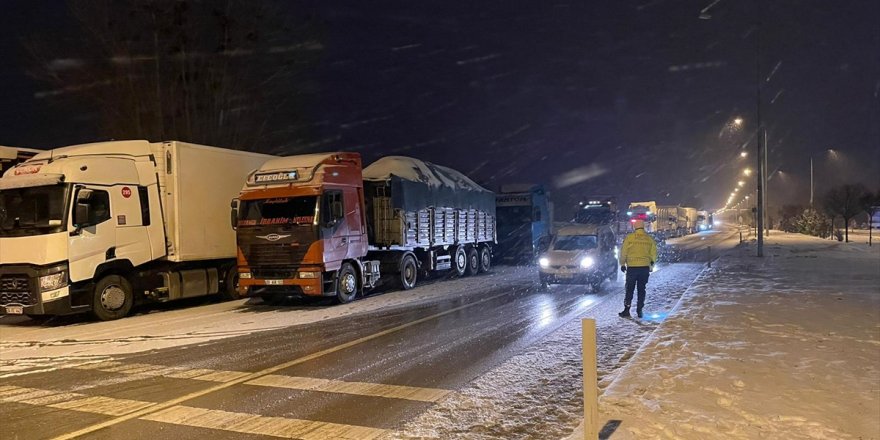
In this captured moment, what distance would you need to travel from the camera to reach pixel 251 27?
25.3m

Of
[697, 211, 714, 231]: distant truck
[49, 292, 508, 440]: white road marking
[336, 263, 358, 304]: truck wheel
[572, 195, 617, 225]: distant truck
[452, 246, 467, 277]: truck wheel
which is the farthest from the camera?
[697, 211, 714, 231]: distant truck

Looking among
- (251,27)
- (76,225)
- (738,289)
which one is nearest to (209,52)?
(251,27)

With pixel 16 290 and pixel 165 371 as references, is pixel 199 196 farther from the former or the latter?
pixel 165 371

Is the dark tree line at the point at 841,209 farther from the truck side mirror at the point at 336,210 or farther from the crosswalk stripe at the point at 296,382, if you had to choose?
the crosswalk stripe at the point at 296,382

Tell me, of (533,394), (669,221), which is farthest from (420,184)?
(669,221)

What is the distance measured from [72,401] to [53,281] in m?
6.16

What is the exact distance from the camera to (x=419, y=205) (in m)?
18.2

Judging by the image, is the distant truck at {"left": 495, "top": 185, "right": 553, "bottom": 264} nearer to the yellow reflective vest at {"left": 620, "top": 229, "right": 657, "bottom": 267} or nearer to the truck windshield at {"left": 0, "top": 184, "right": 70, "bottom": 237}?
the yellow reflective vest at {"left": 620, "top": 229, "right": 657, "bottom": 267}

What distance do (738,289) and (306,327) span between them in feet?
33.3

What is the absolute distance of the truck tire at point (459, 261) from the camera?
20.8 metres

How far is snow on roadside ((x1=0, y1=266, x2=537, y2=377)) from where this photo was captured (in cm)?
905

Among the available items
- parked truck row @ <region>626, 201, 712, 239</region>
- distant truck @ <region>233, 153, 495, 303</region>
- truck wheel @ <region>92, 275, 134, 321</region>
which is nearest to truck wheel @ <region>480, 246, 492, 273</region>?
distant truck @ <region>233, 153, 495, 303</region>

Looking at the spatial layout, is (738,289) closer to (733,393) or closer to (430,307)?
(430,307)

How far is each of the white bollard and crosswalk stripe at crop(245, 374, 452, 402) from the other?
2.21 meters
